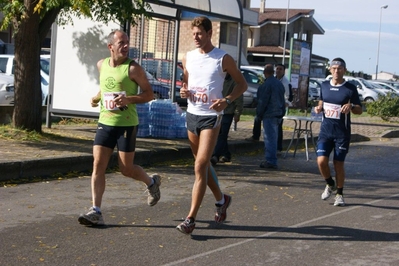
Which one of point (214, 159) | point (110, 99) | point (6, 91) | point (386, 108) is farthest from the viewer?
point (386, 108)

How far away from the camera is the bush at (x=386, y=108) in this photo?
28500mm

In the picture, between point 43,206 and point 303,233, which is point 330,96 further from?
point 43,206

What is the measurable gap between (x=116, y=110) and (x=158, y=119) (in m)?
7.68

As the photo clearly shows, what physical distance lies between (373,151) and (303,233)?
33.5 feet

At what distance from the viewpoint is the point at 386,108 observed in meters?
28.5

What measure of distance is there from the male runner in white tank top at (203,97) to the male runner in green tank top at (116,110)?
1.65 feet

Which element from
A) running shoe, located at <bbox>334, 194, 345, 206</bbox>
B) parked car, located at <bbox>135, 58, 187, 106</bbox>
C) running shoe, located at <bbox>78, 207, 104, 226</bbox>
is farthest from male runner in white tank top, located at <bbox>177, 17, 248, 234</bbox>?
parked car, located at <bbox>135, 58, 187, 106</bbox>

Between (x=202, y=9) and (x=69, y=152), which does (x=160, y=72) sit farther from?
(x=69, y=152)

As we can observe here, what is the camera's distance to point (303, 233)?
809 cm

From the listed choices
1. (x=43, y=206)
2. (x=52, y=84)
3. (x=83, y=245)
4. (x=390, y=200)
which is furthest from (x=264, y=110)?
(x=83, y=245)

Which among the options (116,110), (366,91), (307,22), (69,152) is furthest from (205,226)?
(307,22)

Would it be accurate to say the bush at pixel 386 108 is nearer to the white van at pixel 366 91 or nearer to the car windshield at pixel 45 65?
the car windshield at pixel 45 65

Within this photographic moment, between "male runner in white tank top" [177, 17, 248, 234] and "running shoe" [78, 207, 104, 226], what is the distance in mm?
810

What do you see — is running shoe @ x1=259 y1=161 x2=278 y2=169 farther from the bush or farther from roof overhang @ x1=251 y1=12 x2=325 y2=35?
roof overhang @ x1=251 y1=12 x2=325 y2=35
